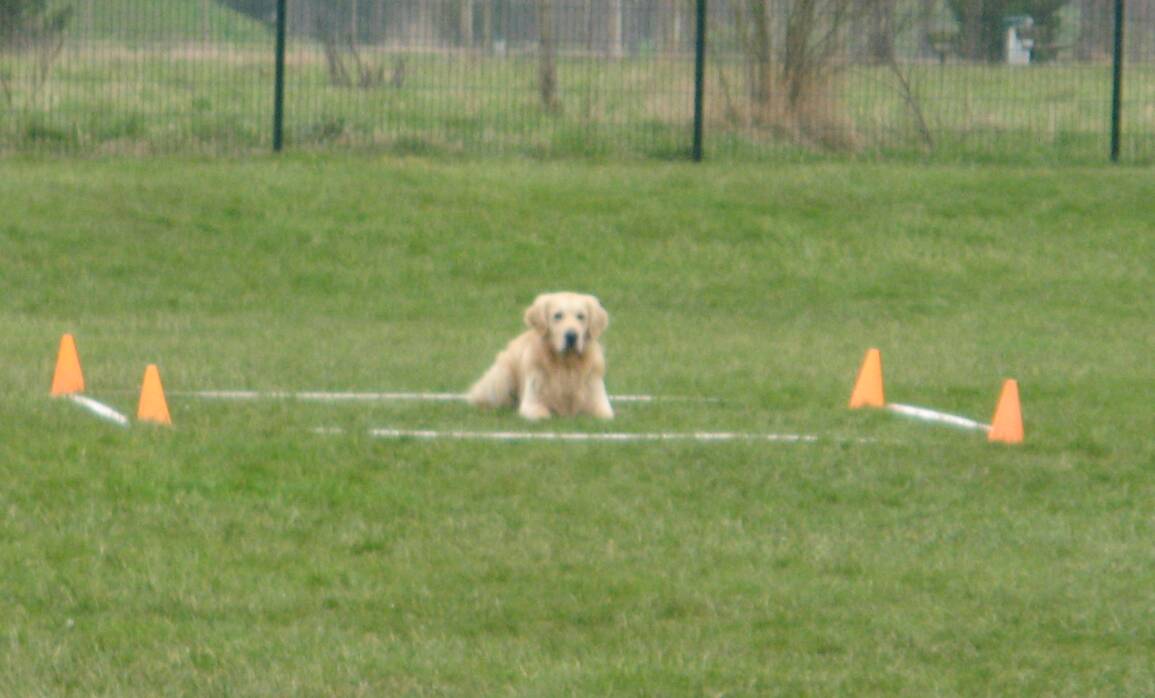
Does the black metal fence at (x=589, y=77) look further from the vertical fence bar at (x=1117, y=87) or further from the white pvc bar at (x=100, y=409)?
the white pvc bar at (x=100, y=409)

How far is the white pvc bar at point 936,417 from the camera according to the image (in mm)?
9859

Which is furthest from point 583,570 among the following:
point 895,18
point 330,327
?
point 895,18

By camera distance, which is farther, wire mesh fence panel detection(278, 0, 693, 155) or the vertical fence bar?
the vertical fence bar

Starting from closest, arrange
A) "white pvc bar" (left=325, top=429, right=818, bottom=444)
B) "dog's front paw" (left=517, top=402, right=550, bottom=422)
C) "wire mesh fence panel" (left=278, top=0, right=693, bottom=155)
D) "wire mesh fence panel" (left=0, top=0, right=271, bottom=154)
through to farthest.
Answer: "white pvc bar" (left=325, top=429, right=818, bottom=444) → "dog's front paw" (left=517, top=402, right=550, bottom=422) → "wire mesh fence panel" (left=0, top=0, right=271, bottom=154) → "wire mesh fence panel" (left=278, top=0, right=693, bottom=155)

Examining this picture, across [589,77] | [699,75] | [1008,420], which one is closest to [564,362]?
[1008,420]

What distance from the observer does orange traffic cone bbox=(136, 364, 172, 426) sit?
9594 millimetres

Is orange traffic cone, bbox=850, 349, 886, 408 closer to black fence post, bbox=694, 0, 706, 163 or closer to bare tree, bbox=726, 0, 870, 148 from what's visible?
black fence post, bbox=694, 0, 706, 163

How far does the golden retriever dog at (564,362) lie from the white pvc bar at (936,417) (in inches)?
61.7

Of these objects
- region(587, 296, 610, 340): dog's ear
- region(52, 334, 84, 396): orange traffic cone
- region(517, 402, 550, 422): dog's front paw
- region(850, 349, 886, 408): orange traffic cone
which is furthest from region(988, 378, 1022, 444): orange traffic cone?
region(52, 334, 84, 396): orange traffic cone

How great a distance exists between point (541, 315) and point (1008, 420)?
2.60 meters

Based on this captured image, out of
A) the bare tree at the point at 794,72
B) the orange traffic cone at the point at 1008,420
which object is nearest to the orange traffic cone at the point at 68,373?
the orange traffic cone at the point at 1008,420

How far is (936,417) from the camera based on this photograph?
1012 cm

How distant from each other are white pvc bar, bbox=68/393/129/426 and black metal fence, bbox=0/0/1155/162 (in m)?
9.92

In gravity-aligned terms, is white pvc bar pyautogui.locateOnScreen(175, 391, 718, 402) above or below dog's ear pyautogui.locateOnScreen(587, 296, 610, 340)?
below
